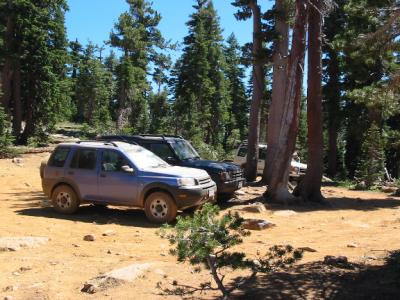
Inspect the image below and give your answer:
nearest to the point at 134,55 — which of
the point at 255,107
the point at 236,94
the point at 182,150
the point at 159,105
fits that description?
the point at 159,105

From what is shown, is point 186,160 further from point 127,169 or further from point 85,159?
point 85,159

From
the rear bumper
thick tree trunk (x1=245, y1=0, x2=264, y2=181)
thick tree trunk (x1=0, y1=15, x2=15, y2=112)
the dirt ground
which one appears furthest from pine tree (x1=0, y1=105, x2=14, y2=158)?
the rear bumper

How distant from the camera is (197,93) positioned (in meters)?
53.8

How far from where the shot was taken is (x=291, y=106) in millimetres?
15523

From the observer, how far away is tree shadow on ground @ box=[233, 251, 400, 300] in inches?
221

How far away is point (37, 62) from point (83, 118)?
45659 millimetres

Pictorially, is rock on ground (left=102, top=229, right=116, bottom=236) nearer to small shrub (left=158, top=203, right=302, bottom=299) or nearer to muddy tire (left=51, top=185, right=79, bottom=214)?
muddy tire (left=51, top=185, right=79, bottom=214)

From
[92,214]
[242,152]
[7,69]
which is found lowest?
[92,214]

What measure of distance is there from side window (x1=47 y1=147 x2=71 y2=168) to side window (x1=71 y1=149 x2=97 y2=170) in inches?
12.3

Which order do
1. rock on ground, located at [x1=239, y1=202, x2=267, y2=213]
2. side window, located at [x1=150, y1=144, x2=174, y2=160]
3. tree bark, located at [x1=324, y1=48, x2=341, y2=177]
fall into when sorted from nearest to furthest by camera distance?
rock on ground, located at [x1=239, y1=202, x2=267, y2=213]
side window, located at [x1=150, y1=144, x2=174, y2=160]
tree bark, located at [x1=324, y1=48, x2=341, y2=177]

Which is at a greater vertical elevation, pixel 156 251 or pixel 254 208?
pixel 254 208

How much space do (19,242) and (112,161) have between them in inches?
144

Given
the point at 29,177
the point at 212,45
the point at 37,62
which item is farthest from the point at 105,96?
the point at 29,177

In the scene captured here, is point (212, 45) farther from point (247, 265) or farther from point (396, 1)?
point (247, 265)
